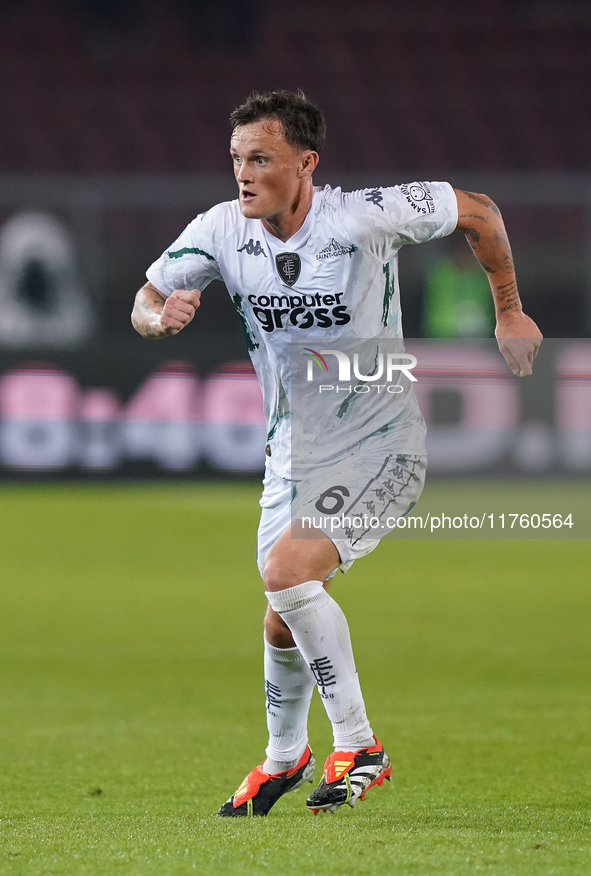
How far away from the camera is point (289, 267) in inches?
156

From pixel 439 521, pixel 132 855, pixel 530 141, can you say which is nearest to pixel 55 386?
pixel 439 521

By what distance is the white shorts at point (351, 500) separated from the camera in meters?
3.87

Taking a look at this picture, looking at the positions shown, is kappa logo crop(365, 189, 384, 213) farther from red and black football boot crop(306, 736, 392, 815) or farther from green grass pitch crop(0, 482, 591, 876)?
green grass pitch crop(0, 482, 591, 876)

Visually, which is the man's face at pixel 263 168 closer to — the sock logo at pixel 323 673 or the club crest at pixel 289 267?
the club crest at pixel 289 267

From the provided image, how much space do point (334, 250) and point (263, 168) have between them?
13.2 inches

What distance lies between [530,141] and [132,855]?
54.7 feet

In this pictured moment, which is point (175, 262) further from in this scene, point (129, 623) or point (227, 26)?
point (227, 26)

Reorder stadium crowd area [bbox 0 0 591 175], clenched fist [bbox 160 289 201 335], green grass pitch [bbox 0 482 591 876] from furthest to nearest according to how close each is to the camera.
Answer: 1. stadium crowd area [bbox 0 0 591 175]
2. clenched fist [bbox 160 289 201 335]
3. green grass pitch [bbox 0 482 591 876]

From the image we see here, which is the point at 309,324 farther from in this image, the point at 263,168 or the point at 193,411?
the point at 193,411

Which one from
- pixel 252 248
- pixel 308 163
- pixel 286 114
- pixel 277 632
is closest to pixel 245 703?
pixel 277 632

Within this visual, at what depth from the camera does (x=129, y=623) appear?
837 centimetres

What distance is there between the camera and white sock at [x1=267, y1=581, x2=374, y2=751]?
3775mm

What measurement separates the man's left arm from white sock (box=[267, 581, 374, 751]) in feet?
3.27

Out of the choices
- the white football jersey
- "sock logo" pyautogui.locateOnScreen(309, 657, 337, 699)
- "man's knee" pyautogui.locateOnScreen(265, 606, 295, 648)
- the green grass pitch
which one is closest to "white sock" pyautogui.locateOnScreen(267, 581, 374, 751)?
"sock logo" pyautogui.locateOnScreen(309, 657, 337, 699)
